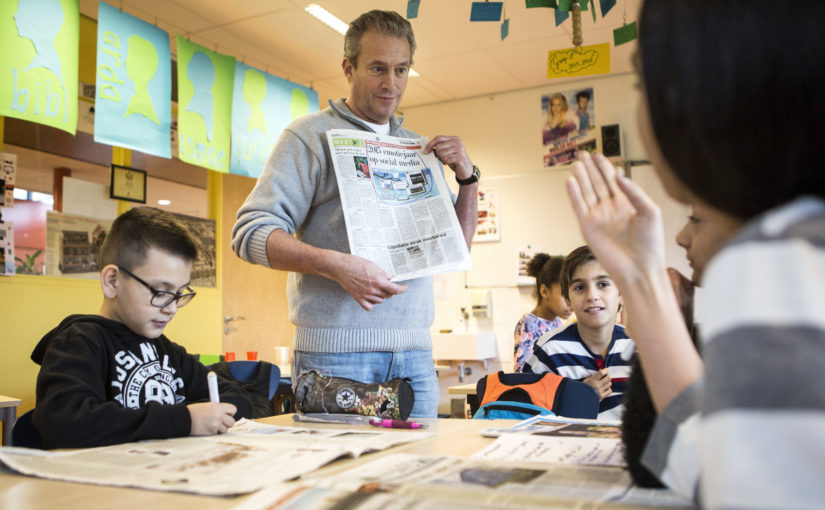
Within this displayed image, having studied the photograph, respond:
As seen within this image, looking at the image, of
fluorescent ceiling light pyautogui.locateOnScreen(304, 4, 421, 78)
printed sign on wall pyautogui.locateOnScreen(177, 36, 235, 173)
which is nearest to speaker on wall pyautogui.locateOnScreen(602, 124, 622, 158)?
fluorescent ceiling light pyautogui.locateOnScreen(304, 4, 421, 78)

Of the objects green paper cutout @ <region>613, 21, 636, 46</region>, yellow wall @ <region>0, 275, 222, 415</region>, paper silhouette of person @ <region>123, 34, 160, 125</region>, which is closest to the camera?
green paper cutout @ <region>613, 21, 636, 46</region>

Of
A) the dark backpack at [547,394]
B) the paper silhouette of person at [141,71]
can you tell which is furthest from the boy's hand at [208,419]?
the paper silhouette of person at [141,71]

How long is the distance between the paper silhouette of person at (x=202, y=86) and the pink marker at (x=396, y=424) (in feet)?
10.4

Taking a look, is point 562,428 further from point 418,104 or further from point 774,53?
point 418,104

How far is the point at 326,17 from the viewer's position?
434cm

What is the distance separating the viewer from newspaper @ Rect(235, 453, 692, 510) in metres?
0.62

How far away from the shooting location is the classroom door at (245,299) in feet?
17.5

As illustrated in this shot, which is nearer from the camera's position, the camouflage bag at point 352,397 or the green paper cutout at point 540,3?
the camouflage bag at point 352,397

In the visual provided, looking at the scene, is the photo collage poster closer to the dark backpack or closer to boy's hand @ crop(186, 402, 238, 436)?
the dark backpack

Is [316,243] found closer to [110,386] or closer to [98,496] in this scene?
[110,386]

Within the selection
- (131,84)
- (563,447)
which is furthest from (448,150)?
(131,84)

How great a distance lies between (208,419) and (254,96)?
3.58m

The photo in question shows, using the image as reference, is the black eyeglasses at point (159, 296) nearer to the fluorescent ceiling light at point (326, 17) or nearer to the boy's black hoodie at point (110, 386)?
the boy's black hoodie at point (110, 386)

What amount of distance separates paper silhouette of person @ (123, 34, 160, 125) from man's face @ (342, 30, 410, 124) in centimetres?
229
